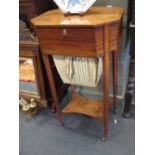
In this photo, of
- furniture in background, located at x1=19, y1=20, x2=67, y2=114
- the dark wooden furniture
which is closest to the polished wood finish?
furniture in background, located at x1=19, y1=20, x2=67, y2=114

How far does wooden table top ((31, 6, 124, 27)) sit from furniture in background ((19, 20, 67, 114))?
30 cm

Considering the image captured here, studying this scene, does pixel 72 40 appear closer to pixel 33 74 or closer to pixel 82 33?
pixel 82 33

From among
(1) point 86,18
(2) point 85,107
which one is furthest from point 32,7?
(2) point 85,107

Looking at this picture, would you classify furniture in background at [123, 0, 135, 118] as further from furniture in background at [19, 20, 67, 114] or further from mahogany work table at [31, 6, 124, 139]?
furniture in background at [19, 20, 67, 114]

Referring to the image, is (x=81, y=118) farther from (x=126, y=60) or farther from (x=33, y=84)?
(x=126, y=60)

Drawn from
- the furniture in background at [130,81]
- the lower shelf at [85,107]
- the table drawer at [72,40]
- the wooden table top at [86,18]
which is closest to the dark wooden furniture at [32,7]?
the wooden table top at [86,18]

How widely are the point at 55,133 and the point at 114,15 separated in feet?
3.23

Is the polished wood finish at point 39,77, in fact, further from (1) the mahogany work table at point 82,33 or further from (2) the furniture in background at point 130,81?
(2) the furniture in background at point 130,81

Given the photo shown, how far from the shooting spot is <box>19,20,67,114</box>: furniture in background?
1.42m

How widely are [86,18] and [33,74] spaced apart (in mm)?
786

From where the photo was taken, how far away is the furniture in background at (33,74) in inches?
55.7

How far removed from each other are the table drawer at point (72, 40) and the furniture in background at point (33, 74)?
0.92ft

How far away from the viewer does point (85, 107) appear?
5.02ft
